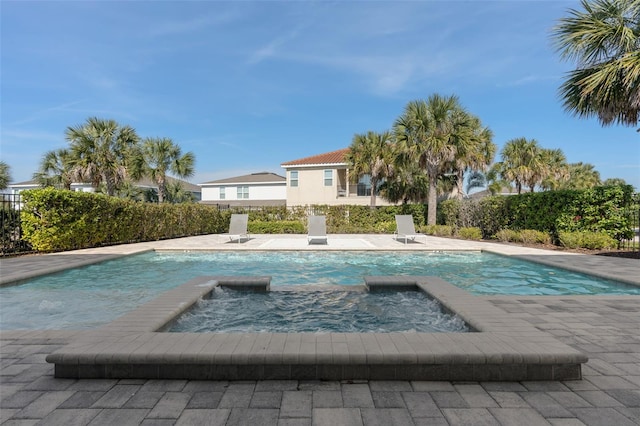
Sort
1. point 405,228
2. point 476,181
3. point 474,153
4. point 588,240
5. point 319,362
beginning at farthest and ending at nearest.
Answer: point 476,181
point 474,153
point 405,228
point 588,240
point 319,362

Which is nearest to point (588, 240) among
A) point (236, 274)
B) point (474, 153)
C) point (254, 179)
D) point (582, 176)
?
point (474, 153)

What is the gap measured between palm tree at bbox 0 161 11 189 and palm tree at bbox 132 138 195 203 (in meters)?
6.68

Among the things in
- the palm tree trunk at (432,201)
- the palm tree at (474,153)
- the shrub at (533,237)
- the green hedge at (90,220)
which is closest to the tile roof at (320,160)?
the palm tree trunk at (432,201)

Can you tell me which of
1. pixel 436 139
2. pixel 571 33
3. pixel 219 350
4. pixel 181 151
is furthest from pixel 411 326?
pixel 181 151

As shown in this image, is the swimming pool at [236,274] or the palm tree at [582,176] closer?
the swimming pool at [236,274]

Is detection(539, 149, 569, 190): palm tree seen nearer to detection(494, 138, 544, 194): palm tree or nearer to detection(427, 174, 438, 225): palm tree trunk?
detection(494, 138, 544, 194): palm tree

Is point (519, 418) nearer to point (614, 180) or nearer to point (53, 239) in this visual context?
point (53, 239)

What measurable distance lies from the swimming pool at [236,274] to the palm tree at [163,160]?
13.0 m

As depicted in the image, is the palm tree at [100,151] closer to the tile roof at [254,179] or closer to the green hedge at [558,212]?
the tile roof at [254,179]

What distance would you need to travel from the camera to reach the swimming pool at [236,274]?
532 cm

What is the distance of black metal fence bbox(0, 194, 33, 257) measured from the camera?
403 inches

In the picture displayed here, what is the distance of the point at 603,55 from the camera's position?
9438 mm

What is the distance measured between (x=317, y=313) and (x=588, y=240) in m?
11.2

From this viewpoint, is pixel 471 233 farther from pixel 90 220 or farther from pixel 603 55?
pixel 90 220
